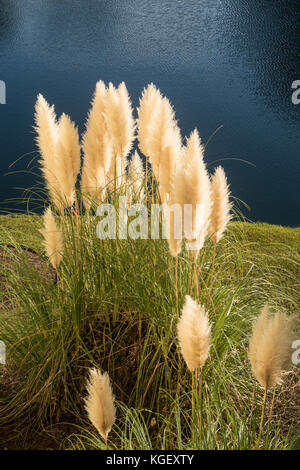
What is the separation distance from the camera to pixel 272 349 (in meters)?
1.43

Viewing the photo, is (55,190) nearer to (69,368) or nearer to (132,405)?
(69,368)

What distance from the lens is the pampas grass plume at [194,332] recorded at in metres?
1.47

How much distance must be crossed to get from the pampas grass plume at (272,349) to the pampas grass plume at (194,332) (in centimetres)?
15

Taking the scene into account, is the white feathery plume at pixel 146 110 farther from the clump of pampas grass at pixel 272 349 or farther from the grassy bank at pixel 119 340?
the clump of pampas grass at pixel 272 349

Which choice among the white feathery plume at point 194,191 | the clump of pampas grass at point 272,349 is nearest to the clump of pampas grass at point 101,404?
the clump of pampas grass at point 272,349

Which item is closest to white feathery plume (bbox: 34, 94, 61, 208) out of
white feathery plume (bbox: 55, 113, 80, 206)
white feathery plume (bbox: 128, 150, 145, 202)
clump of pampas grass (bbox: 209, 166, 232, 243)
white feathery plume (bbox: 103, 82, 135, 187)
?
white feathery plume (bbox: 55, 113, 80, 206)

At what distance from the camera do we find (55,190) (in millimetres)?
2854

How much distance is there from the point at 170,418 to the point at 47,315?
843 millimetres

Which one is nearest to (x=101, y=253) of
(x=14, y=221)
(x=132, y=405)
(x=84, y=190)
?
(x=84, y=190)

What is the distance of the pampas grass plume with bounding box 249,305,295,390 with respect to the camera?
56.3 inches

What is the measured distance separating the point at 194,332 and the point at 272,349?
220mm

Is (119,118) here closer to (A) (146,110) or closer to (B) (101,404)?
(A) (146,110)

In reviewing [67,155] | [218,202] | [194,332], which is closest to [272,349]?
[194,332]

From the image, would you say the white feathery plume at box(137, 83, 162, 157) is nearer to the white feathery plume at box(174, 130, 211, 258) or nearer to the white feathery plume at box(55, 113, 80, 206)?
the white feathery plume at box(55, 113, 80, 206)
